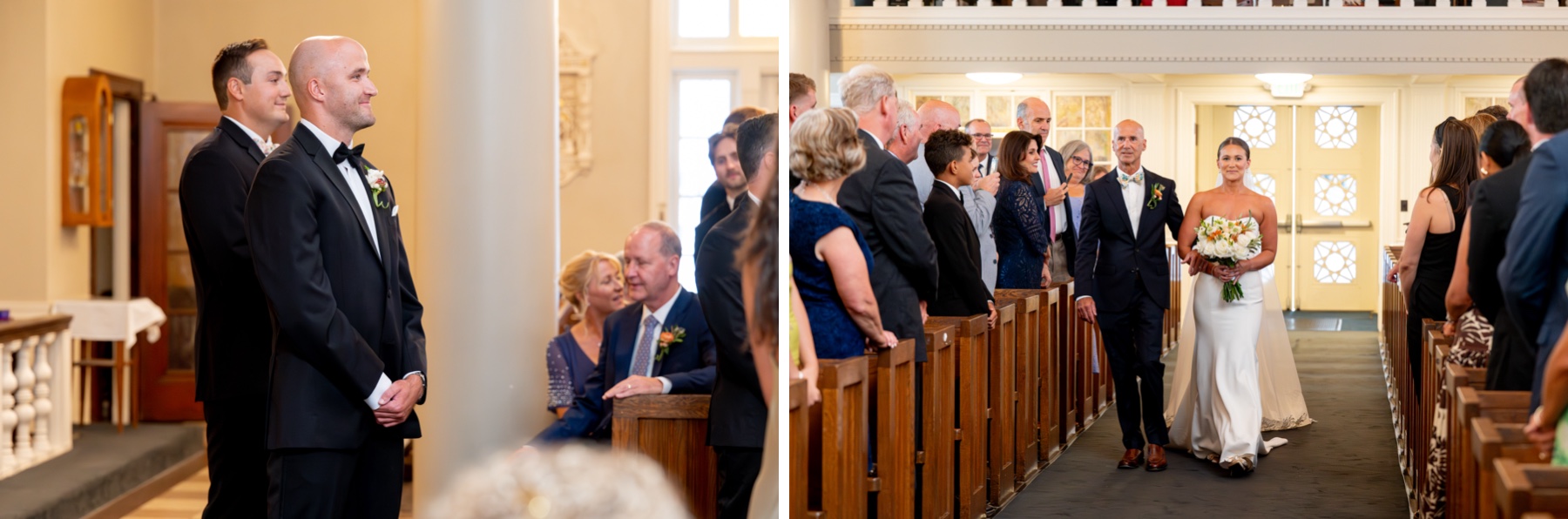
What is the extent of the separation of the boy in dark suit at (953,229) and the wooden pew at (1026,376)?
38cm

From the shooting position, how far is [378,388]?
46.3 inches

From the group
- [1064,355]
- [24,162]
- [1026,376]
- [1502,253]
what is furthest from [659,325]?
[1064,355]

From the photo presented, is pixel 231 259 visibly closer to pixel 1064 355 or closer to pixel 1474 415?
pixel 1474 415

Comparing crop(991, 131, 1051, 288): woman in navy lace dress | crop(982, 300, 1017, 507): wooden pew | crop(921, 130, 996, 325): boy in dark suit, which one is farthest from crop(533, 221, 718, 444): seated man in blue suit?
crop(991, 131, 1051, 288): woman in navy lace dress

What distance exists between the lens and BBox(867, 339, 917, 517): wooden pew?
2.57m

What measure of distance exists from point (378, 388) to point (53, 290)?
752 mm

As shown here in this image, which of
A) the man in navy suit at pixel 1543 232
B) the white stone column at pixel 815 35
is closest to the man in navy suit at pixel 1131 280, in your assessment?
the white stone column at pixel 815 35

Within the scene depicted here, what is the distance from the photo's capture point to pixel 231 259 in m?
1.26

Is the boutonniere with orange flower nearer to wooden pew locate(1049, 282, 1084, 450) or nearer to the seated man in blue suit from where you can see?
the seated man in blue suit

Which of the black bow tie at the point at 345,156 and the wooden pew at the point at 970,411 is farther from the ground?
the black bow tie at the point at 345,156

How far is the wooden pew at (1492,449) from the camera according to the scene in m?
1.56

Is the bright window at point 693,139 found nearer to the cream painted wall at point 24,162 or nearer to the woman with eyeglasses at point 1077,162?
the cream painted wall at point 24,162

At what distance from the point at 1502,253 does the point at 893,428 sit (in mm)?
1144

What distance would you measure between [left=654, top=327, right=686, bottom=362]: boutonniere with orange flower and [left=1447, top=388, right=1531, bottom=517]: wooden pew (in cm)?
117
